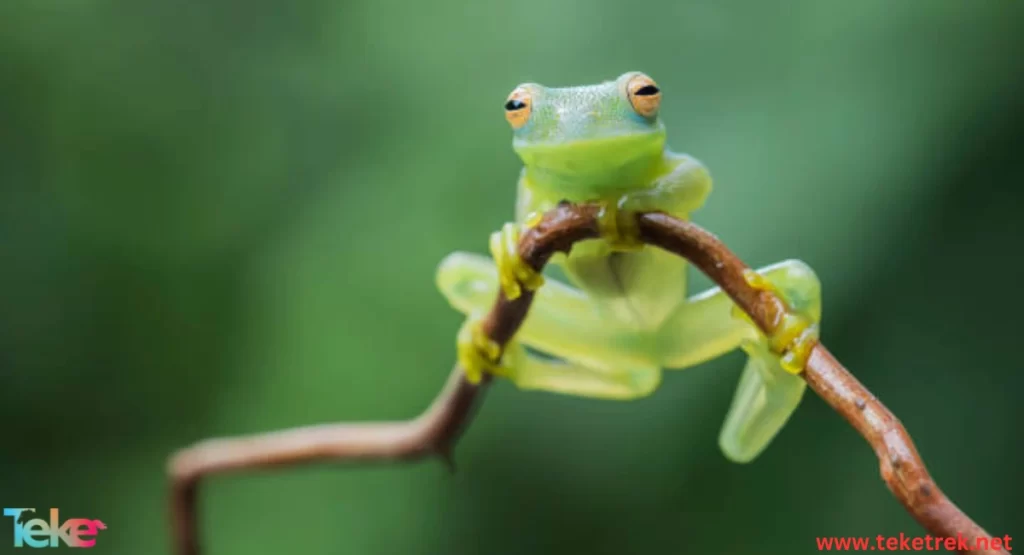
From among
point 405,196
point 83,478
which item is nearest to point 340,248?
point 405,196

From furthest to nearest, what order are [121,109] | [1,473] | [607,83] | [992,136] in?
[121,109]
[1,473]
[992,136]
[607,83]

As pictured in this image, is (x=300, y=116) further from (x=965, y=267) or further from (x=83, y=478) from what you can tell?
(x=965, y=267)

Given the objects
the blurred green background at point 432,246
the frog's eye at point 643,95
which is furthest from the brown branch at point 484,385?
the blurred green background at point 432,246

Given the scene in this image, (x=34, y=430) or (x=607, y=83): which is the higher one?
(x=607, y=83)

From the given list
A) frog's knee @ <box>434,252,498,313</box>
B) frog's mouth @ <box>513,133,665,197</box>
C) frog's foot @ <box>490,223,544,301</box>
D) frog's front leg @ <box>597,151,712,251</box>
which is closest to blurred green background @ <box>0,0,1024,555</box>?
frog's knee @ <box>434,252,498,313</box>

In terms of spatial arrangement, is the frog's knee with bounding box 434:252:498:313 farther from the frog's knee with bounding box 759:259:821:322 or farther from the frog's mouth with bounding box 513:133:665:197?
the frog's knee with bounding box 759:259:821:322

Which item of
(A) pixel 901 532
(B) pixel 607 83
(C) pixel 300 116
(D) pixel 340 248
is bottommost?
(A) pixel 901 532
